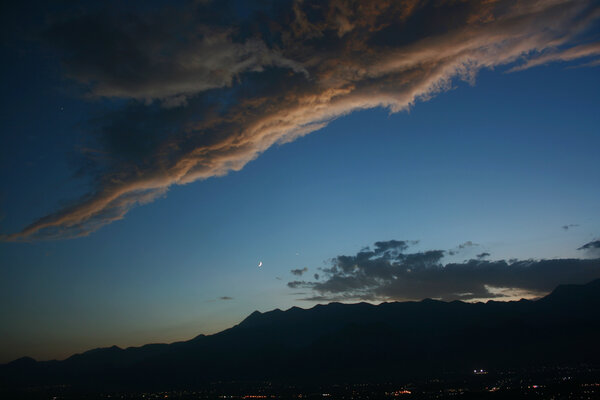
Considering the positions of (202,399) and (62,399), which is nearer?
(202,399)

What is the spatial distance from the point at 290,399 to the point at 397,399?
4791 cm

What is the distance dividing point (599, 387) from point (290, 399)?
110 m

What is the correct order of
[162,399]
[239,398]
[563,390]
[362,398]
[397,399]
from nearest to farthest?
[563,390]
[397,399]
[362,398]
[239,398]
[162,399]

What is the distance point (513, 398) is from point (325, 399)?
68679 millimetres

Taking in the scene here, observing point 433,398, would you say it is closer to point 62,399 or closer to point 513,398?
point 513,398

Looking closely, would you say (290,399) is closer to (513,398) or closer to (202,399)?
(202,399)

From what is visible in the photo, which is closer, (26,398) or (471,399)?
(471,399)

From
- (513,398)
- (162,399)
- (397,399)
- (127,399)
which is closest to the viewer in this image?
(513,398)

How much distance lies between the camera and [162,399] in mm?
186500

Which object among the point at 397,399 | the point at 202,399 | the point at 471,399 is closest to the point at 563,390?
the point at 471,399

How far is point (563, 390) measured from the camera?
123 metres

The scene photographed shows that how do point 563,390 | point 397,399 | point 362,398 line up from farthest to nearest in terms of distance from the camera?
point 362,398, point 397,399, point 563,390

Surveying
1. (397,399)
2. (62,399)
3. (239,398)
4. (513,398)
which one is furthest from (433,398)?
(62,399)

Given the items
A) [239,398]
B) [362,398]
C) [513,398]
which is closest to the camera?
[513,398]
